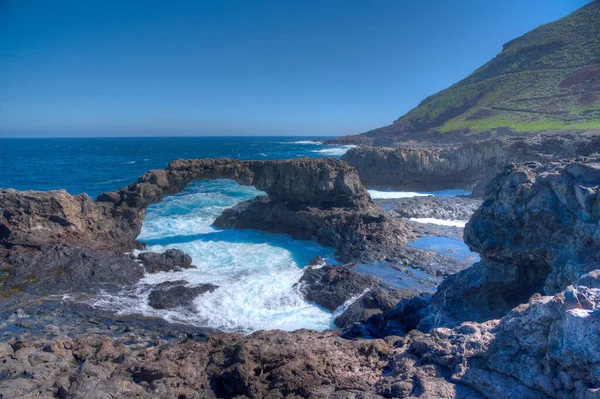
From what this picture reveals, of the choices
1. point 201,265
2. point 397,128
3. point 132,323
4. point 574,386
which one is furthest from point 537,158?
point 397,128

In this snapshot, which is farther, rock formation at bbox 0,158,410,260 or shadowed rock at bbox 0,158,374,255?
rock formation at bbox 0,158,410,260

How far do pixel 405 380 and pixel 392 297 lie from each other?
332 inches

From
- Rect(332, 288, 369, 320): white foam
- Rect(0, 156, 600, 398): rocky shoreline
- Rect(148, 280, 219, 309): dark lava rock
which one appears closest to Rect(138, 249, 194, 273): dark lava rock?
Rect(0, 156, 600, 398): rocky shoreline

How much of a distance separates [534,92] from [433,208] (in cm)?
5570

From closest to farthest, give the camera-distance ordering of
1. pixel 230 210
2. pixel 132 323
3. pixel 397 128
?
pixel 132 323
pixel 230 210
pixel 397 128

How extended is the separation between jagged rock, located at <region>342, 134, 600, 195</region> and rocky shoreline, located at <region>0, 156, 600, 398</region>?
2026 cm

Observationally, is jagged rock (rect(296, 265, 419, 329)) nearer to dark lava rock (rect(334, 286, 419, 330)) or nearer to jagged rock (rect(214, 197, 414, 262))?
dark lava rock (rect(334, 286, 419, 330))

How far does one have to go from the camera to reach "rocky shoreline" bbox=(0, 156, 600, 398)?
5297 mm

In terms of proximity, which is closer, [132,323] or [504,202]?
[504,202]

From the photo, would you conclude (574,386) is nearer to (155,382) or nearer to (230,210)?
(155,382)

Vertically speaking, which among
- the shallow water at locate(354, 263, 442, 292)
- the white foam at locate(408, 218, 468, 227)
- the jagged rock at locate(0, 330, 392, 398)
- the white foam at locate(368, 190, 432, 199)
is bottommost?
the shallow water at locate(354, 263, 442, 292)

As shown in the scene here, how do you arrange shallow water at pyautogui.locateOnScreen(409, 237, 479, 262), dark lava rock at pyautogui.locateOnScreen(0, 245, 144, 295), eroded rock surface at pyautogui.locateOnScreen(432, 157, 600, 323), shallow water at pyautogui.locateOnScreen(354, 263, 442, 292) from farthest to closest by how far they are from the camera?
shallow water at pyautogui.locateOnScreen(409, 237, 479, 262) < shallow water at pyautogui.locateOnScreen(354, 263, 442, 292) < dark lava rock at pyautogui.locateOnScreen(0, 245, 144, 295) < eroded rock surface at pyautogui.locateOnScreen(432, 157, 600, 323)

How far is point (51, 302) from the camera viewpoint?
524 inches

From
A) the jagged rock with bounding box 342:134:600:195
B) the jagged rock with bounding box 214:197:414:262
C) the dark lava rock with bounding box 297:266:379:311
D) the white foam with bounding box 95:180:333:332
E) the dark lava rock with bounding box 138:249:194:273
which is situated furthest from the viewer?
the jagged rock with bounding box 342:134:600:195
